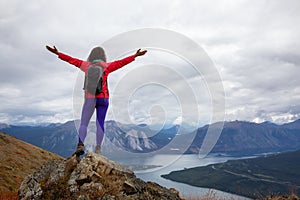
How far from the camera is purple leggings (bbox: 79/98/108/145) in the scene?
9.31m

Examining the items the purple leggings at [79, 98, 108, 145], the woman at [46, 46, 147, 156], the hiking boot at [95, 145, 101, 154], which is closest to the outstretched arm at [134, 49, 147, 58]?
the woman at [46, 46, 147, 156]

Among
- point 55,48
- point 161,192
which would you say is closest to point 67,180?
point 161,192

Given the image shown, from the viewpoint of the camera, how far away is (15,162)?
3528 cm

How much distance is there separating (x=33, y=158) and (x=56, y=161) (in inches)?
1376

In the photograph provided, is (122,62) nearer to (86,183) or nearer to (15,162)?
(86,183)

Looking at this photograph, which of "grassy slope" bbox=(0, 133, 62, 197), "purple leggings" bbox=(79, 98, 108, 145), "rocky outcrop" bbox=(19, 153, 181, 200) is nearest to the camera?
"rocky outcrop" bbox=(19, 153, 181, 200)

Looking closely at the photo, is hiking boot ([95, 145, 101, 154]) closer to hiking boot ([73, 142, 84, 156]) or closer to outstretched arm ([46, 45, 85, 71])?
hiking boot ([73, 142, 84, 156])

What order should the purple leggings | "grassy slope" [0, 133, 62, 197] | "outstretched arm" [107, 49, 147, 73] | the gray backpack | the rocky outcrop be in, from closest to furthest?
1. the rocky outcrop
2. the gray backpack
3. the purple leggings
4. "outstretched arm" [107, 49, 147, 73]
5. "grassy slope" [0, 133, 62, 197]

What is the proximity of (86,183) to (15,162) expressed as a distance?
3274 centimetres

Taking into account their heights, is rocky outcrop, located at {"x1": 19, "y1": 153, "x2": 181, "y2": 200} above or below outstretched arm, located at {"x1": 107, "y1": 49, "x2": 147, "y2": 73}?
below

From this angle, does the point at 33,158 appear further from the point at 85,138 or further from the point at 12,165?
the point at 85,138

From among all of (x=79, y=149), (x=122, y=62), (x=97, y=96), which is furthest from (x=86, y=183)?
(x=122, y=62)

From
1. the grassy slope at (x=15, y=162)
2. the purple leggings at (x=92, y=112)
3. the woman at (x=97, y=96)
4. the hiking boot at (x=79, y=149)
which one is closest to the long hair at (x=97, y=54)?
the woman at (x=97, y=96)

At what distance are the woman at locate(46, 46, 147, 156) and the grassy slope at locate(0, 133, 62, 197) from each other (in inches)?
639
